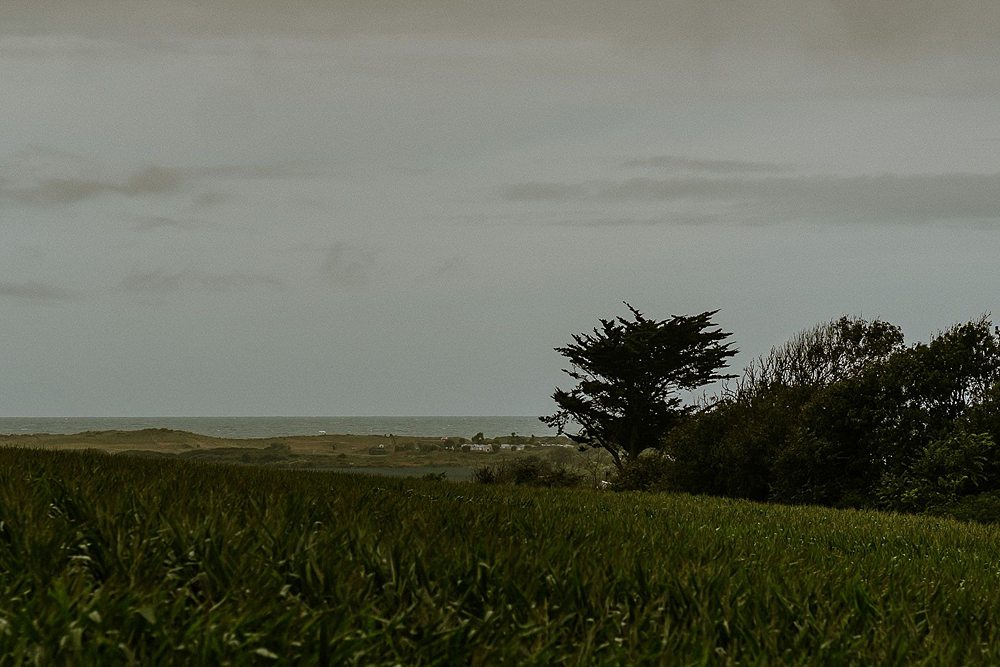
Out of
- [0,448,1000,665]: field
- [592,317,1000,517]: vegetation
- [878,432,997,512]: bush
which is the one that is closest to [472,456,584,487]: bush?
[592,317,1000,517]: vegetation

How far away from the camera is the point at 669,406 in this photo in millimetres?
39031

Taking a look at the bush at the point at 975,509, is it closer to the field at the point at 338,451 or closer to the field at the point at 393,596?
the field at the point at 338,451

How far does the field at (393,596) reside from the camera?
120 inches

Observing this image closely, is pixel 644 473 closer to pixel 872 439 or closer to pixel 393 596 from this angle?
pixel 872 439

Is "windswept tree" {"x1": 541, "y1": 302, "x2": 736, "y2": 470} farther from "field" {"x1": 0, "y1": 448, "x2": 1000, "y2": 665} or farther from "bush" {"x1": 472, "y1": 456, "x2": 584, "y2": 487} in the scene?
"field" {"x1": 0, "y1": 448, "x2": 1000, "y2": 665}

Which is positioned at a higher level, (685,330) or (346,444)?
(685,330)

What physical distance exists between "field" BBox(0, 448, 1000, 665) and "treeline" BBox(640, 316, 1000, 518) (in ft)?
57.9

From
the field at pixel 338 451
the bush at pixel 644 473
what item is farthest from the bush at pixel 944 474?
the field at pixel 338 451

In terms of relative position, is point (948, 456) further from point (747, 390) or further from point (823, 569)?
point (823, 569)

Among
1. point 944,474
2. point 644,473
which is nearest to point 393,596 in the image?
point 944,474

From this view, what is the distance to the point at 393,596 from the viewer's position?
3.79m

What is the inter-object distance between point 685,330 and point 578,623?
3588 centimetres

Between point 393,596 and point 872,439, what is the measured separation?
74.9 ft

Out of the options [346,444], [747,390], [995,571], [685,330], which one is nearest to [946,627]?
[995,571]
